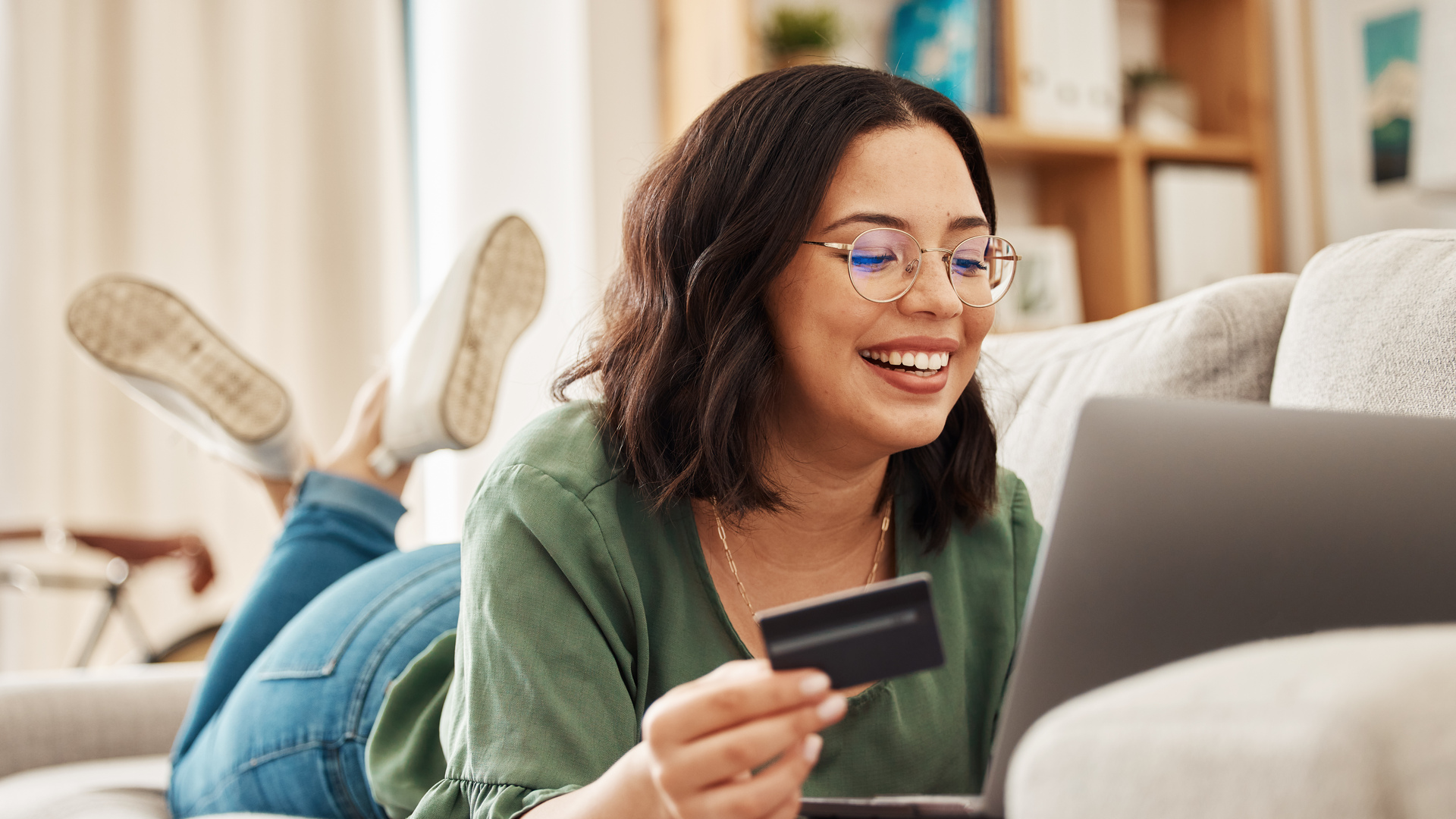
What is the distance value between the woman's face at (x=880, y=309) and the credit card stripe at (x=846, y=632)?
377 millimetres

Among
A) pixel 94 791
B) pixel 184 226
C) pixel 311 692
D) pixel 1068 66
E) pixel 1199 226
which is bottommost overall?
pixel 94 791

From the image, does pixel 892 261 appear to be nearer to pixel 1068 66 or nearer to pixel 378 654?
pixel 378 654

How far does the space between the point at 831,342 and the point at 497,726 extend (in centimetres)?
38

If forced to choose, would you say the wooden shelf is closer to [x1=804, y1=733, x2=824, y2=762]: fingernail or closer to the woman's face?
the woman's face

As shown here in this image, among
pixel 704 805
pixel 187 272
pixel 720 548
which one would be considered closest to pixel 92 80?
pixel 187 272

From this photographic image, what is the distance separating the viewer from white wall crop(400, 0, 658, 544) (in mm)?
2283

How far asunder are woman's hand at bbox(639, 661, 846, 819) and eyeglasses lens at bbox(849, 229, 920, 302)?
0.37m

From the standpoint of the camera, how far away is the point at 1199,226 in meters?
2.40

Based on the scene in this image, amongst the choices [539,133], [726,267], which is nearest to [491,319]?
[726,267]

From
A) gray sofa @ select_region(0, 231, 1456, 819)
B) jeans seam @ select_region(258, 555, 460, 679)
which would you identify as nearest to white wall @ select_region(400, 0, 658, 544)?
gray sofa @ select_region(0, 231, 1456, 819)

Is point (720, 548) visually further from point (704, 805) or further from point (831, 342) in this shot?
point (704, 805)

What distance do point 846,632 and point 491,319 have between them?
110 centimetres

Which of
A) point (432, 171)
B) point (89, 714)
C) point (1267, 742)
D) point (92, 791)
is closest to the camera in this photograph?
point (1267, 742)

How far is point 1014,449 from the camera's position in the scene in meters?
1.19
